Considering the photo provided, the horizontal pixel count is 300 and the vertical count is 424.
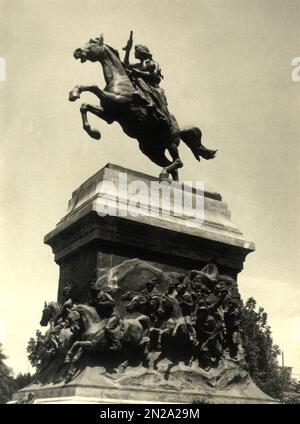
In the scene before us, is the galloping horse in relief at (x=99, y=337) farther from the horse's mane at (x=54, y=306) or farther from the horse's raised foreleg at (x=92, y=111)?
the horse's raised foreleg at (x=92, y=111)

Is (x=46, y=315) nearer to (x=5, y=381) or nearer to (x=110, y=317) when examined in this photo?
(x=110, y=317)

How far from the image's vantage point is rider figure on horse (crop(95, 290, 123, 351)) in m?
9.98

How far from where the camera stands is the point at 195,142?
47.1 feet

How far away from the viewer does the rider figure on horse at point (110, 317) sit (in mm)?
9977

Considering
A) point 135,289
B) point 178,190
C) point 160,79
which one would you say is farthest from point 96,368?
point 160,79

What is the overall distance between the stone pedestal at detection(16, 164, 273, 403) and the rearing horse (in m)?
1.27

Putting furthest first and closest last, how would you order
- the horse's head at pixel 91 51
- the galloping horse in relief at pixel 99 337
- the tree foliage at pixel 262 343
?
the tree foliage at pixel 262 343, the horse's head at pixel 91 51, the galloping horse in relief at pixel 99 337

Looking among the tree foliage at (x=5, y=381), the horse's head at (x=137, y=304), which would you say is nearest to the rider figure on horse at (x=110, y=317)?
the horse's head at (x=137, y=304)

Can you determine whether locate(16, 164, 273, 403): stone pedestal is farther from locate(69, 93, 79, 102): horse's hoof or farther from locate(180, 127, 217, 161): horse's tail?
locate(180, 127, 217, 161): horse's tail

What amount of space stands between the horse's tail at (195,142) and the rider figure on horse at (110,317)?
17.6 feet

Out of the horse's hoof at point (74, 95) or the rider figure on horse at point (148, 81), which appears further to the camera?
the rider figure on horse at point (148, 81)

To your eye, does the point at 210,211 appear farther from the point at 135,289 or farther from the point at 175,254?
the point at 135,289

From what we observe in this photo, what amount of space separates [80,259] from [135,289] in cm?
139

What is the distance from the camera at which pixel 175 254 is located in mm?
11750
